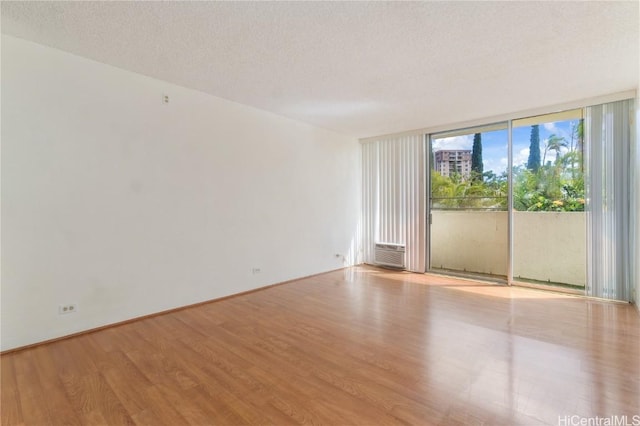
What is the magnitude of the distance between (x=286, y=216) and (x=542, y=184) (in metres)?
4.42

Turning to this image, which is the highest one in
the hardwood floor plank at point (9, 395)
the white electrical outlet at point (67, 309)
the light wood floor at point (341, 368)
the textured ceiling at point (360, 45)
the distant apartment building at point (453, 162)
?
the textured ceiling at point (360, 45)

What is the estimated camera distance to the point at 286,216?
5.00 m

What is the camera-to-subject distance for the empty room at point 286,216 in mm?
2076

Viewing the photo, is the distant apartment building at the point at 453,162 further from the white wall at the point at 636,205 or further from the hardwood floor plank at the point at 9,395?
the hardwood floor plank at the point at 9,395

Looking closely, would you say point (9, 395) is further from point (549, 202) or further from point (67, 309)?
point (549, 202)

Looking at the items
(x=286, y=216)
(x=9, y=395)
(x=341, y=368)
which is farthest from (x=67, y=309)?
(x=286, y=216)

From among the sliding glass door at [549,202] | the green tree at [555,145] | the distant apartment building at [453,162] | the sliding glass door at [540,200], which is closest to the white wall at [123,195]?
the distant apartment building at [453,162]

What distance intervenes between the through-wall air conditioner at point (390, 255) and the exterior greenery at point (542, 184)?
130 cm

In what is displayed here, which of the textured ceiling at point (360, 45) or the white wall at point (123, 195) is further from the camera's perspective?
the white wall at point (123, 195)

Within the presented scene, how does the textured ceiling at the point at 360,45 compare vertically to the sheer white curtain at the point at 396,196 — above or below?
above

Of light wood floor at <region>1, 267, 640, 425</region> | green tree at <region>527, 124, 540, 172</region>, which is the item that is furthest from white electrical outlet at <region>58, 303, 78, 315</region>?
green tree at <region>527, 124, 540, 172</region>

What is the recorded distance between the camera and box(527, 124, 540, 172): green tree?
4973mm

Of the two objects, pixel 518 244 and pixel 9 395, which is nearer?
pixel 9 395

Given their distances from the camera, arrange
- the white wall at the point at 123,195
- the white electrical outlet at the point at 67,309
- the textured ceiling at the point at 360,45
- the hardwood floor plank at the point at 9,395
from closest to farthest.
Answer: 1. the hardwood floor plank at the point at 9,395
2. the textured ceiling at the point at 360,45
3. the white wall at the point at 123,195
4. the white electrical outlet at the point at 67,309
